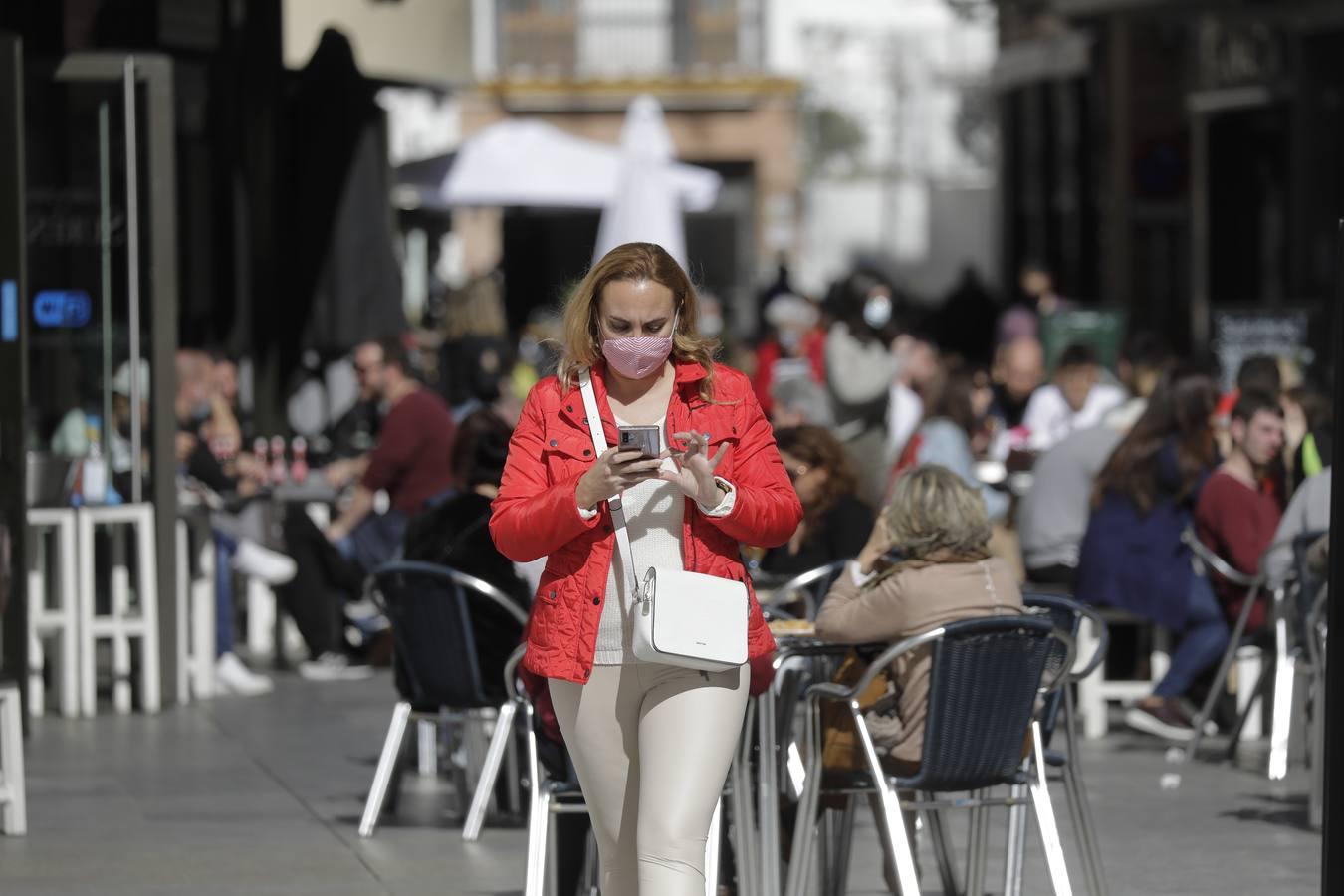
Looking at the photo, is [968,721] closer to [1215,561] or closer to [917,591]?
Result: [917,591]

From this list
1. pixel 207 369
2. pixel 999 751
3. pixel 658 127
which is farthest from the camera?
pixel 658 127

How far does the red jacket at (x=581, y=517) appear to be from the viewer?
191 inches

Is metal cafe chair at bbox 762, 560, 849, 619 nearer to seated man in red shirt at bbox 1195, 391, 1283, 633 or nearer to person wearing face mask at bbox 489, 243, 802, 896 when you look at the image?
seated man in red shirt at bbox 1195, 391, 1283, 633

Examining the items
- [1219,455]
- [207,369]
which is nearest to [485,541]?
[1219,455]

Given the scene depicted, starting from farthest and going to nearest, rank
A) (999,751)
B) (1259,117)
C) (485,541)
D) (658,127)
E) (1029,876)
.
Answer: (1259,117) < (658,127) < (485,541) < (1029,876) < (999,751)

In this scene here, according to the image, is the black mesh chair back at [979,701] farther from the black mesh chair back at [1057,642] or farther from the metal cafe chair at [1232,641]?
the metal cafe chair at [1232,641]

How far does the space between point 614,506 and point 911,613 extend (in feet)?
5.30

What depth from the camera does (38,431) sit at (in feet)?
36.7

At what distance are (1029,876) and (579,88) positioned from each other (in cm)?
3303

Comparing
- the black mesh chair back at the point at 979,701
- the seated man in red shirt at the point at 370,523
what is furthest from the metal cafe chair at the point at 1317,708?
the seated man in red shirt at the point at 370,523

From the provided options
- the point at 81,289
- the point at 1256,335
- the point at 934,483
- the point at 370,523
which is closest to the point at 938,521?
the point at 934,483

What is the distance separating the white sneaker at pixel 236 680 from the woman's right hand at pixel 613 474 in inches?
272

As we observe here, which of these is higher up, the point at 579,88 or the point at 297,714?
the point at 579,88

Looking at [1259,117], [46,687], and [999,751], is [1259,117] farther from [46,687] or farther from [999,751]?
[999,751]
